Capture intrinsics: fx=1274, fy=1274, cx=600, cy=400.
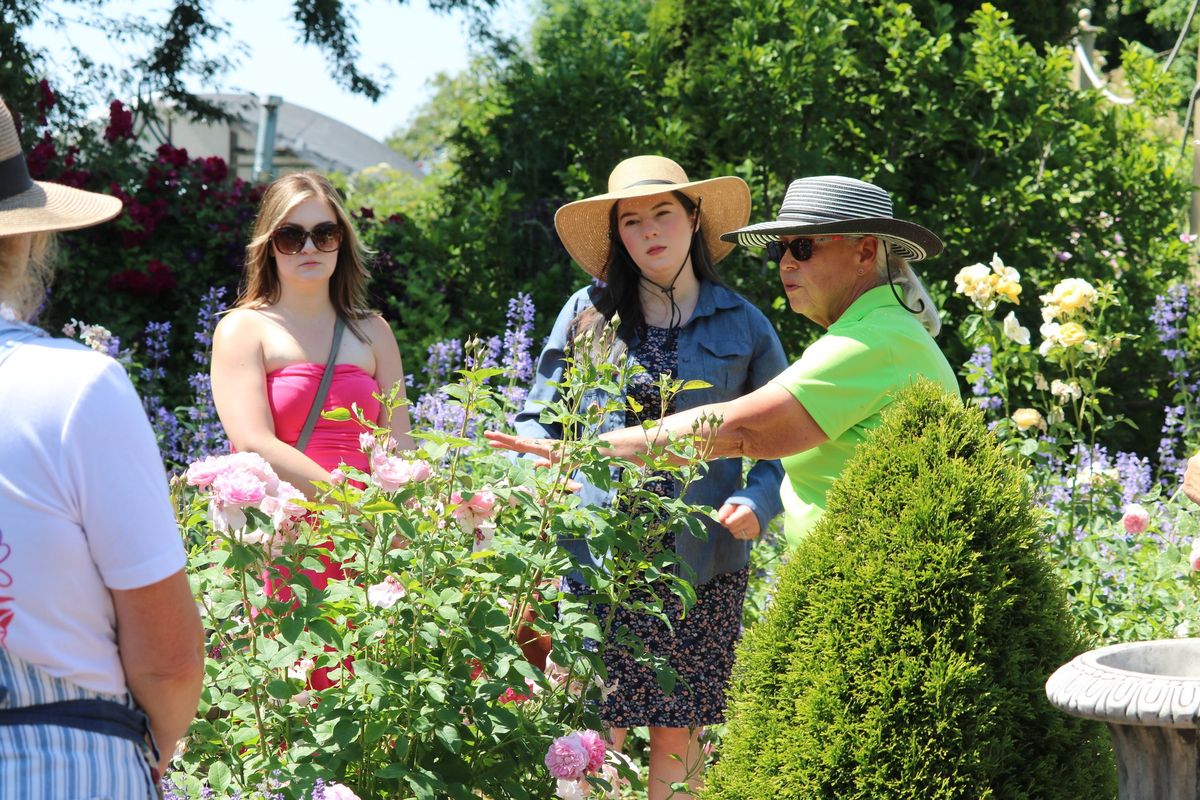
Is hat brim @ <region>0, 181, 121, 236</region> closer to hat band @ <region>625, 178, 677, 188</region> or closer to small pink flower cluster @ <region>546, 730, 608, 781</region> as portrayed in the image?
small pink flower cluster @ <region>546, 730, 608, 781</region>

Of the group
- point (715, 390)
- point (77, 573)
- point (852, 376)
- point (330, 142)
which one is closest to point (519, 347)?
point (715, 390)

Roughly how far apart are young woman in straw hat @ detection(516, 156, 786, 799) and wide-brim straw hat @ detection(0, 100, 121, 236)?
165 centimetres

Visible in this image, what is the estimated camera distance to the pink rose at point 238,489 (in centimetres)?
221

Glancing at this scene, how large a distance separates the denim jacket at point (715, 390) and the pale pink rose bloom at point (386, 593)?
913 mm

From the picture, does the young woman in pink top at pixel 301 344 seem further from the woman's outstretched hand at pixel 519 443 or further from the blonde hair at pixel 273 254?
the woman's outstretched hand at pixel 519 443

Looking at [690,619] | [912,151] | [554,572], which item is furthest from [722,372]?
[912,151]

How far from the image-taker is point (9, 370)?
151 centimetres

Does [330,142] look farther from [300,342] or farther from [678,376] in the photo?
[678,376]

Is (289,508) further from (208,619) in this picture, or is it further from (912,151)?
(912,151)

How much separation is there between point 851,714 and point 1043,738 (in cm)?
35

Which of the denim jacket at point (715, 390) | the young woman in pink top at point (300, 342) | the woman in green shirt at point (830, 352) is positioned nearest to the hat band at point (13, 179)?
the woman in green shirt at point (830, 352)

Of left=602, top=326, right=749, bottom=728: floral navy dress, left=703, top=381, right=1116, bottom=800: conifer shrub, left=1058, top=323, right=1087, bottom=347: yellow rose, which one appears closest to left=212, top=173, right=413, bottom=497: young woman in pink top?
left=602, top=326, right=749, bottom=728: floral navy dress

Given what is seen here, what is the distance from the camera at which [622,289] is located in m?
3.57

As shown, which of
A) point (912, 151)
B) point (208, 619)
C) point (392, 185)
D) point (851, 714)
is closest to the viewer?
→ point (851, 714)
